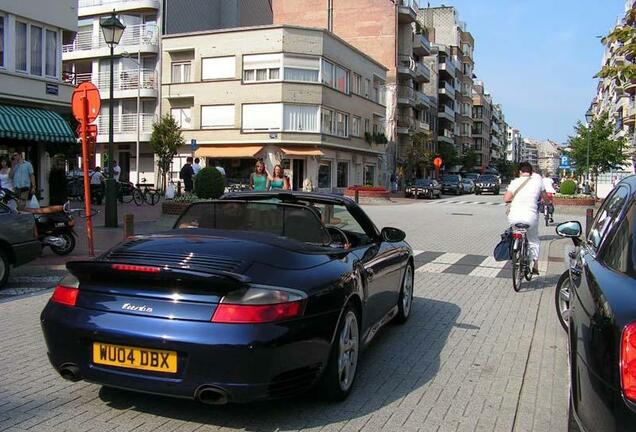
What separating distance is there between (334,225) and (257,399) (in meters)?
2.15

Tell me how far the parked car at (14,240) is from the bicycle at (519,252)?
22.2 ft

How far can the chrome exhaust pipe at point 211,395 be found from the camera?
3379 millimetres

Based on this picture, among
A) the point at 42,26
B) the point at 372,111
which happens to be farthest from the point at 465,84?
the point at 42,26

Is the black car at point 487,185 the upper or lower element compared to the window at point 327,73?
lower

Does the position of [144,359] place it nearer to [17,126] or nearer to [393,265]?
[393,265]

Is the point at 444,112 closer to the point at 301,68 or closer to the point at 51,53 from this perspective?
the point at 301,68

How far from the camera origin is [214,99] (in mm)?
41688

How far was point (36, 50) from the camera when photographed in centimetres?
1977

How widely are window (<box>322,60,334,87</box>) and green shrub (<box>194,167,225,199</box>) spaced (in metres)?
24.1

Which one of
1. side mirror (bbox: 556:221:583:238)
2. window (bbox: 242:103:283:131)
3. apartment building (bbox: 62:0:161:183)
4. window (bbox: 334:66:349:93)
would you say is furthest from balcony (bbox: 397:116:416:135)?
side mirror (bbox: 556:221:583:238)

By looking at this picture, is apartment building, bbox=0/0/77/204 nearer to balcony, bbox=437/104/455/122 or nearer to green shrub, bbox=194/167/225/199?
green shrub, bbox=194/167/225/199

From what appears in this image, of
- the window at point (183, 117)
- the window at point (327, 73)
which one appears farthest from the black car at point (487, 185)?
the window at point (183, 117)

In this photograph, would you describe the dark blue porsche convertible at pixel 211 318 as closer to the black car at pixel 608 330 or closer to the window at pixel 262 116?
the black car at pixel 608 330

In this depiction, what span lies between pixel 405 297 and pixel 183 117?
39.3m
